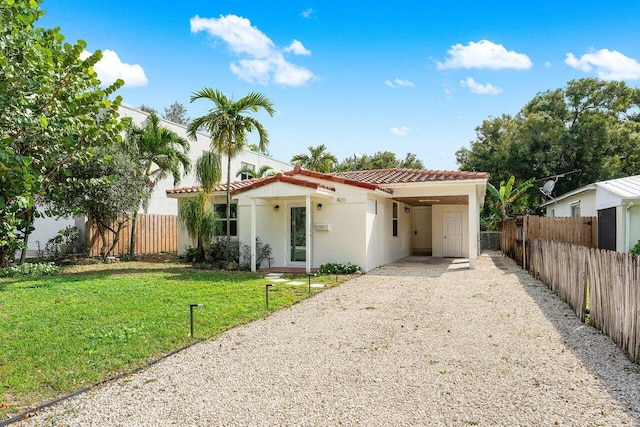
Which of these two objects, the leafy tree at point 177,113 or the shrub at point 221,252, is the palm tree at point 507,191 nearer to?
the shrub at point 221,252

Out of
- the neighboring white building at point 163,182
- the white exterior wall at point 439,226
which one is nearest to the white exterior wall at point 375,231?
the white exterior wall at point 439,226

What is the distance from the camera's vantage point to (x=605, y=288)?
6352mm

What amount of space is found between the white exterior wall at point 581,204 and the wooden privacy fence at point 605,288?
901 centimetres

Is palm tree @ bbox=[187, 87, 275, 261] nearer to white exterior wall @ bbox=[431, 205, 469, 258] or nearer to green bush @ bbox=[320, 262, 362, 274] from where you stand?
green bush @ bbox=[320, 262, 362, 274]

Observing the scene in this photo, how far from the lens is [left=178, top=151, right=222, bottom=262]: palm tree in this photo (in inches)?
596

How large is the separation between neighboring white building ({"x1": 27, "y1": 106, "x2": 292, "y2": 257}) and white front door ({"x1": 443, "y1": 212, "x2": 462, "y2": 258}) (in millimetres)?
11044

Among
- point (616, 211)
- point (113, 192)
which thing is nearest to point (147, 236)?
point (113, 192)

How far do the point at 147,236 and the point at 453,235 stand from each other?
1582 centimetres

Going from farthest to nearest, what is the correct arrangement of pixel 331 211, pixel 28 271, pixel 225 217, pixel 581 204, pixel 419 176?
pixel 581 204 < pixel 225 217 < pixel 419 176 < pixel 331 211 < pixel 28 271

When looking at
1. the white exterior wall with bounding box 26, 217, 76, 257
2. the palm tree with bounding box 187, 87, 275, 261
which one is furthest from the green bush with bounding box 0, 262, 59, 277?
the palm tree with bounding box 187, 87, 275, 261

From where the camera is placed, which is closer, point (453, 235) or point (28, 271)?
point (28, 271)

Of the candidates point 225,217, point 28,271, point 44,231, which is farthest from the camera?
point 44,231

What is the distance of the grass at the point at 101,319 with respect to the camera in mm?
4871

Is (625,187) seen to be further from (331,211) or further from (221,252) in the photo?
(221,252)
